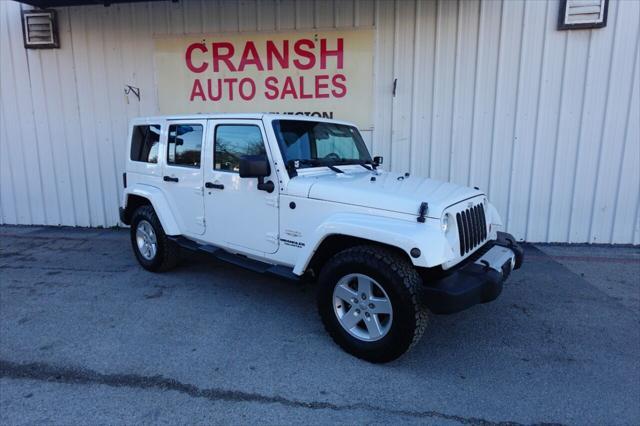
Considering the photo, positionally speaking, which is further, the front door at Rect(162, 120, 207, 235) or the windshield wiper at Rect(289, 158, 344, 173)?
the front door at Rect(162, 120, 207, 235)

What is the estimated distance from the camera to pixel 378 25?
618cm

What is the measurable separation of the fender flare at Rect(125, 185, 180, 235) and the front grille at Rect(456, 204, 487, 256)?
3131mm

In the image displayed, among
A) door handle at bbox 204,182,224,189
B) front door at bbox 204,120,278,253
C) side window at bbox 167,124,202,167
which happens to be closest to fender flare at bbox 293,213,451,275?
front door at bbox 204,120,278,253

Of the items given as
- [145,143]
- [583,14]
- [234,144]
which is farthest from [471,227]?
[583,14]

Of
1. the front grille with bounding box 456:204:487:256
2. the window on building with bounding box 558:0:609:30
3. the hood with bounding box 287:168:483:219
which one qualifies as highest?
the window on building with bounding box 558:0:609:30

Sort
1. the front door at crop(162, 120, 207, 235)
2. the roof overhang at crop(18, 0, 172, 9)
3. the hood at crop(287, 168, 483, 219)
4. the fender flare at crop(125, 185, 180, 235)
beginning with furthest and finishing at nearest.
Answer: the roof overhang at crop(18, 0, 172, 9) → the fender flare at crop(125, 185, 180, 235) → the front door at crop(162, 120, 207, 235) → the hood at crop(287, 168, 483, 219)

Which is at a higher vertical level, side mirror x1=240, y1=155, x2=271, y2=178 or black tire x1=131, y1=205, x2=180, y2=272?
side mirror x1=240, y1=155, x2=271, y2=178

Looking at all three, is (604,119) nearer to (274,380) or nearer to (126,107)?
(274,380)

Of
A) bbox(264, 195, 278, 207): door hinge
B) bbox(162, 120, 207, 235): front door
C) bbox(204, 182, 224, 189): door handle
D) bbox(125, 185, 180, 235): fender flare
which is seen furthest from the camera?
bbox(125, 185, 180, 235): fender flare

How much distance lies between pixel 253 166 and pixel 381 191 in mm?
1082

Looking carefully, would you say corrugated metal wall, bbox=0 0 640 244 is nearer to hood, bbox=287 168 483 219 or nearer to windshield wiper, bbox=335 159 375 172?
windshield wiper, bbox=335 159 375 172

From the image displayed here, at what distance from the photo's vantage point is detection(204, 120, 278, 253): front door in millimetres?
3678

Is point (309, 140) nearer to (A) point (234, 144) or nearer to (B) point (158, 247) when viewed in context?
(A) point (234, 144)

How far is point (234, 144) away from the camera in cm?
394
